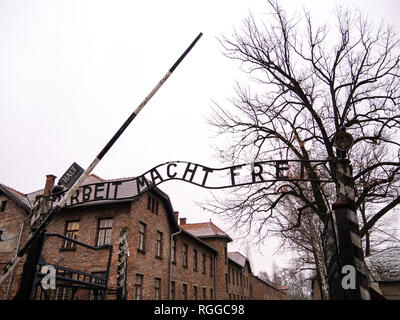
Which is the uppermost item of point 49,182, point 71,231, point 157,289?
point 49,182

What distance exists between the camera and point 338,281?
370 cm

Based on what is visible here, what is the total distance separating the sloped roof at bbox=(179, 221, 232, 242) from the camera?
106ft

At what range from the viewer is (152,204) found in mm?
19047

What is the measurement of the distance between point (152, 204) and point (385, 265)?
13705 millimetres

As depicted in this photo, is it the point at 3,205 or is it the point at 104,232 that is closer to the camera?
the point at 104,232

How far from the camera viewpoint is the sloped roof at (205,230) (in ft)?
106

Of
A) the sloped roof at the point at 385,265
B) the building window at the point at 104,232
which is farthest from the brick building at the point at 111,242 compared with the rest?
the sloped roof at the point at 385,265

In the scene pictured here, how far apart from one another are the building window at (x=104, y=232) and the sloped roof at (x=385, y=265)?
13756mm

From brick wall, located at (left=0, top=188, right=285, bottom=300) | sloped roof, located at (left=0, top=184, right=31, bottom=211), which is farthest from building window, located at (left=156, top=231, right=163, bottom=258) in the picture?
sloped roof, located at (left=0, top=184, right=31, bottom=211)

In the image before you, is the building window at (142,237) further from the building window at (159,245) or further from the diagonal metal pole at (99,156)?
the diagonal metal pole at (99,156)

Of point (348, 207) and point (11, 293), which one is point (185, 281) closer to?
point (11, 293)

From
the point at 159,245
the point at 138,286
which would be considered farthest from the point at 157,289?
the point at 159,245

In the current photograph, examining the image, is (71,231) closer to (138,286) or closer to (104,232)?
(104,232)
